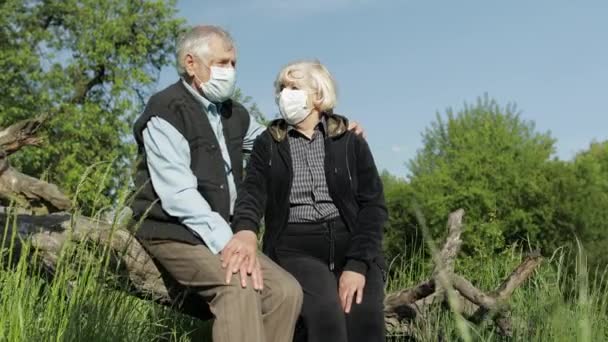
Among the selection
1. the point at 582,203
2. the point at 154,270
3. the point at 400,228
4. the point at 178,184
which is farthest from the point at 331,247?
the point at 582,203

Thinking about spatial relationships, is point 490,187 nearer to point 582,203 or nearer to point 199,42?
point 582,203

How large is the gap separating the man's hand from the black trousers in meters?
0.03

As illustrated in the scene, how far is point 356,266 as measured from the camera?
3.91 meters

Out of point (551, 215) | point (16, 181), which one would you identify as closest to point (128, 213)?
point (16, 181)

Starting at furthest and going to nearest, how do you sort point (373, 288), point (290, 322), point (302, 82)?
point (302, 82) < point (373, 288) < point (290, 322)

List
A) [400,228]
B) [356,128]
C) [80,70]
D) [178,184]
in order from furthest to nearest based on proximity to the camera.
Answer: [80,70] → [400,228] → [356,128] → [178,184]

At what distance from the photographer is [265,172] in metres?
4.13

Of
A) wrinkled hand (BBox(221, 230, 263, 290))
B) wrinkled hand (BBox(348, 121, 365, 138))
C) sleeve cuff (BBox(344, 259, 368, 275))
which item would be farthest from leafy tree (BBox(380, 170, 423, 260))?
wrinkled hand (BBox(221, 230, 263, 290))

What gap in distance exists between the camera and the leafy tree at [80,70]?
24953 mm

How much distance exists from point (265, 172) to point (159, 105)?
A: 0.61 metres

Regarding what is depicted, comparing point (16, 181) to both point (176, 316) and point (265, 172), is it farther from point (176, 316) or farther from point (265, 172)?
point (265, 172)

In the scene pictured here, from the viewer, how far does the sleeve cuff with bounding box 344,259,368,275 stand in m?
3.90

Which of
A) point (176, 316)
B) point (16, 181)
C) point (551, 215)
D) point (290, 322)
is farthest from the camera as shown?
point (551, 215)

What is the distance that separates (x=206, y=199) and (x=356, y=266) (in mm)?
772
